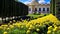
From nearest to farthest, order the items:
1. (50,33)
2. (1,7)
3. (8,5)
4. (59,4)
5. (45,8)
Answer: (50,33)
(59,4)
(1,7)
(8,5)
(45,8)

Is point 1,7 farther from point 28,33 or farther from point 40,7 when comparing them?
point 40,7

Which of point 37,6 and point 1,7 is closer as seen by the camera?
point 1,7

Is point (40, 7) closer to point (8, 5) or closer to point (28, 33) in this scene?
point (8, 5)

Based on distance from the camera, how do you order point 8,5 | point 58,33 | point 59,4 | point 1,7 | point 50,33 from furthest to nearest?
1. point 8,5
2. point 1,7
3. point 59,4
4. point 58,33
5. point 50,33

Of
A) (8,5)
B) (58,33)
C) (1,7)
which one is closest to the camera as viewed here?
(58,33)

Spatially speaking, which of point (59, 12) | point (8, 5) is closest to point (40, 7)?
point (8, 5)

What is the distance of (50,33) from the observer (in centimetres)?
342

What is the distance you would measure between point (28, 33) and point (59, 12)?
4057 millimetres

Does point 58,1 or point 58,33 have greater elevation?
point 58,1

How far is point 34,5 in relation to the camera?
83.2 m

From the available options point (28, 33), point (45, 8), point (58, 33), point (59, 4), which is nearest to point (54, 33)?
point (58, 33)

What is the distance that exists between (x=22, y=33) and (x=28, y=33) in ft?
0.79

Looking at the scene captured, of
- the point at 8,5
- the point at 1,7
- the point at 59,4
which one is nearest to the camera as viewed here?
the point at 59,4

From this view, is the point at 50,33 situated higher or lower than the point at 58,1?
lower
